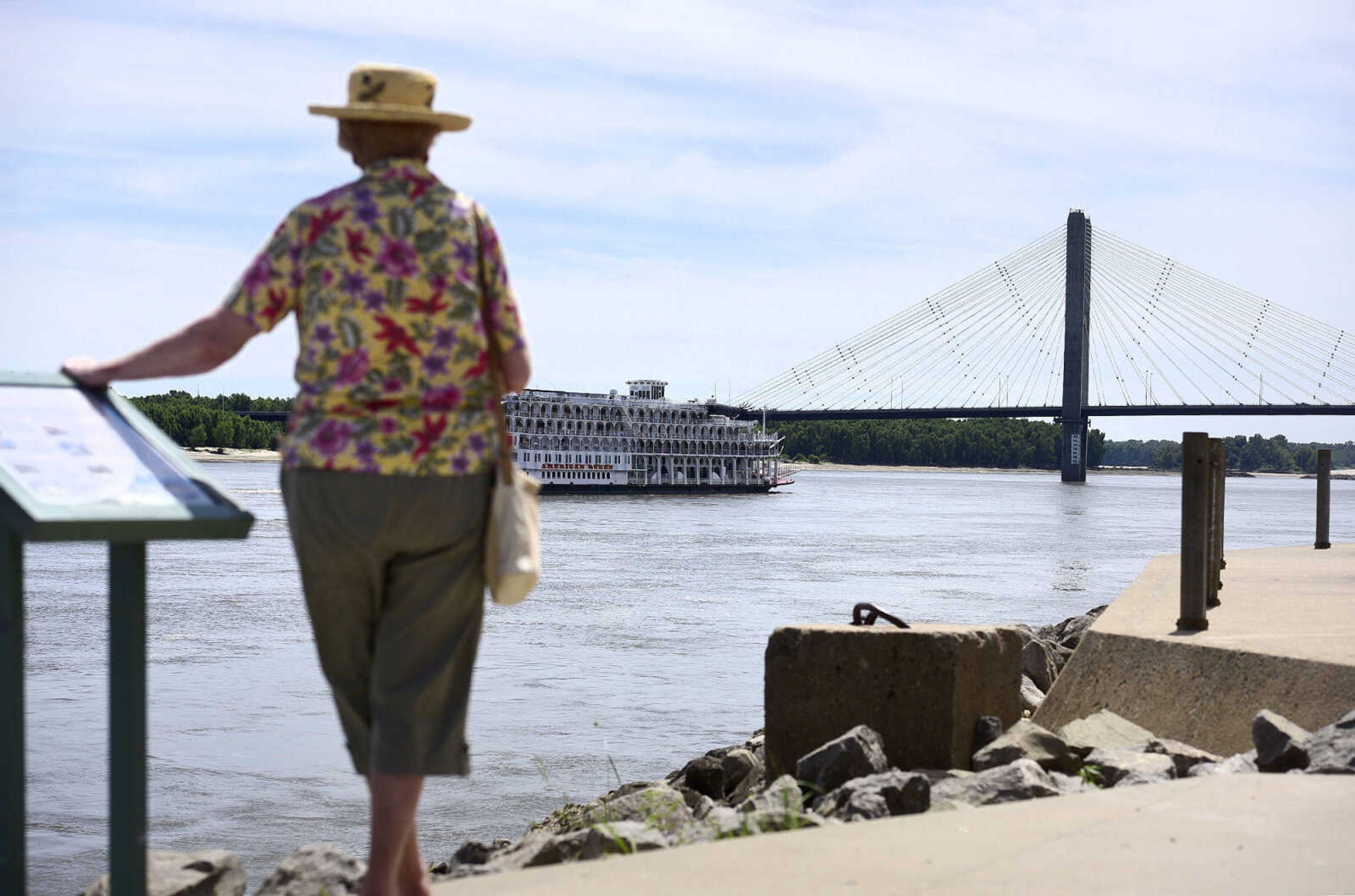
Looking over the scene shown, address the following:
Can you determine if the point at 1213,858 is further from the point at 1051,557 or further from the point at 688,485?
the point at 688,485

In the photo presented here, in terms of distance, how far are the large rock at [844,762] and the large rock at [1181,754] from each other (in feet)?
2.92

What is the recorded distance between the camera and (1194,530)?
6.43 metres

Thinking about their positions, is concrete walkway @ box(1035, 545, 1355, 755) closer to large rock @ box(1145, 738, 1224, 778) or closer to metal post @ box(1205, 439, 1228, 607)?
metal post @ box(1205, 439, 1228, 607)

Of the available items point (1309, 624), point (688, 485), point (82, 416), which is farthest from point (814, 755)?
point (688, 485)

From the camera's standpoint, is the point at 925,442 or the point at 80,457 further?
the point at 925,442

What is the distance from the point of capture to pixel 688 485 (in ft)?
268

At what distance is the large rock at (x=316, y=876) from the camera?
3078 mm

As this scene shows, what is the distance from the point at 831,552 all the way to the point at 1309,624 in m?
24.5

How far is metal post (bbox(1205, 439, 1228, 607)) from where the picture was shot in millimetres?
7332

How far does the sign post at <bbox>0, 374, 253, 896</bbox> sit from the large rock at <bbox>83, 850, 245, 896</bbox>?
74cm

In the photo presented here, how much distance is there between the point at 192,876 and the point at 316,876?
265 millimetres

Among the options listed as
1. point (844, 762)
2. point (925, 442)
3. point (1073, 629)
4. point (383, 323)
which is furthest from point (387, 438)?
point (925, 442)

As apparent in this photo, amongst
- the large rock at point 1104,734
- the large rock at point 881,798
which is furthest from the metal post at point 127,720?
the large rock at point 1104,734

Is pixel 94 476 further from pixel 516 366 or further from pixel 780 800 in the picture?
pixel 780 800
